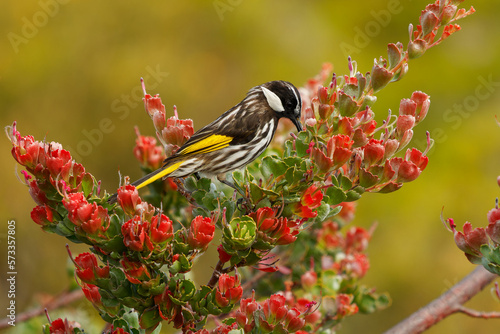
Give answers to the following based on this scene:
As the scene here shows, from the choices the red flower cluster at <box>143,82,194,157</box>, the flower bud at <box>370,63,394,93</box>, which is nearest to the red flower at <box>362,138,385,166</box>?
the flower bud at <box>370,63,394,93</box>

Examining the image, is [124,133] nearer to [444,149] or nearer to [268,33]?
[268,33]

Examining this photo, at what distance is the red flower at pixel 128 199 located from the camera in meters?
2.02

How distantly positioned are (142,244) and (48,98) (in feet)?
16.1

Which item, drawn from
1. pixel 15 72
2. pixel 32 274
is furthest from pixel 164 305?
pixel 15 72

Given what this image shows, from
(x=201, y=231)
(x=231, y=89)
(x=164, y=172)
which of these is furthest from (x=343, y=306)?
(x=231, y=89)

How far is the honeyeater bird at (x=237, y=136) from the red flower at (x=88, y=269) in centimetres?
69

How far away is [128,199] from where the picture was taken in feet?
6.64

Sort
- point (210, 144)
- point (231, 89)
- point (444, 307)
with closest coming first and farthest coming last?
point (444, 307), point (210, 144), point (231, 89)

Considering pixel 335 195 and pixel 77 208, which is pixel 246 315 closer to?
pixel 335 195

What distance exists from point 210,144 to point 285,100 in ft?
1.73

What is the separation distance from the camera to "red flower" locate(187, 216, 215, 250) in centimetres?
202

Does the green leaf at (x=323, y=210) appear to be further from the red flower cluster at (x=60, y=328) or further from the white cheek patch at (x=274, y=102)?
the white cheek patch at (x=274, y=102)

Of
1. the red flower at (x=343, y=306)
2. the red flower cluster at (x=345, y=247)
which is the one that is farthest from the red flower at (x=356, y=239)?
the red flower at (x=343, y=306)

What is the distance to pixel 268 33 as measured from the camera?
7258mm
